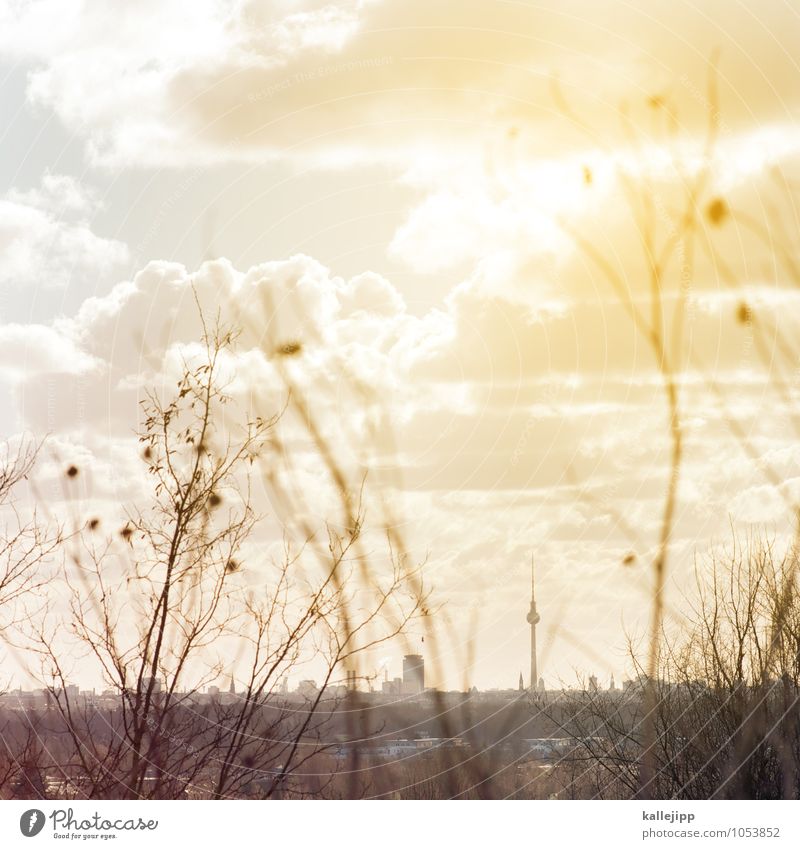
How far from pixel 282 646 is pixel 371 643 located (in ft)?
2.97

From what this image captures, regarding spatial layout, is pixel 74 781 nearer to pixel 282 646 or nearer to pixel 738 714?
pixel 282 646

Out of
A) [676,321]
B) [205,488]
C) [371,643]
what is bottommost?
[371,643]

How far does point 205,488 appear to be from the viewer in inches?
430
